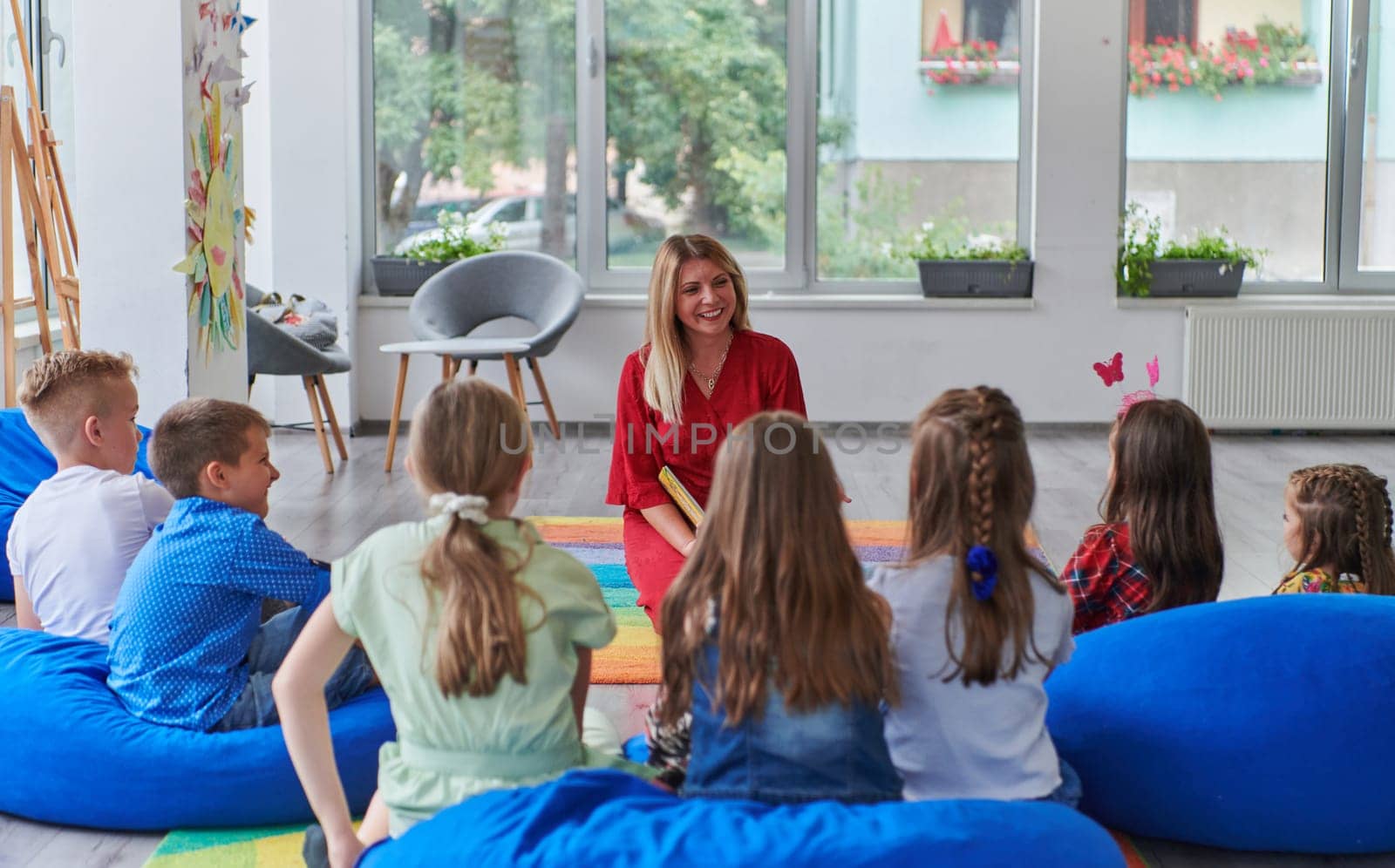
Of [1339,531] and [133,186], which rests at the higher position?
[133,186]

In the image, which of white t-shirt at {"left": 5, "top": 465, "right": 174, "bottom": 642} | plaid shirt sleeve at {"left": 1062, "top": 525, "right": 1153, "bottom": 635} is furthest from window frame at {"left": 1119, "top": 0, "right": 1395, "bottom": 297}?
white t-shirt at {"left": 5, "top": 465, "right": 174, "bottom": 642}

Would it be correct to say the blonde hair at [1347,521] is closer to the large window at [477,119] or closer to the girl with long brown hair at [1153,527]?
the girl with long brown hair at [1153,527]

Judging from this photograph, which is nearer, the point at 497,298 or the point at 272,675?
the point at 272,675

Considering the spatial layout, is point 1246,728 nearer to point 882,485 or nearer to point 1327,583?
point 1327,583

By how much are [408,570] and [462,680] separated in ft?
0.51

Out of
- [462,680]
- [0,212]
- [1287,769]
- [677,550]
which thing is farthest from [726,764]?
[0,212]

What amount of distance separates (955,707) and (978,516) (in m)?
0.25

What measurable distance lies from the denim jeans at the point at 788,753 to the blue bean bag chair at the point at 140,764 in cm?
77

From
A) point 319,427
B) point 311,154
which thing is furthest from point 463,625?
point 311,154

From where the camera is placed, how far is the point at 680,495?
3203 millimetres

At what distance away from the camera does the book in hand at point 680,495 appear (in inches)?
125

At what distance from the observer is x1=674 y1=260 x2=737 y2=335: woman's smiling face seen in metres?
3.17

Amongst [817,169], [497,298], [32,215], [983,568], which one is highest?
[817,169]

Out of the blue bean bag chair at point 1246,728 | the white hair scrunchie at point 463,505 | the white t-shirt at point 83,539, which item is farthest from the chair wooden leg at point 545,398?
the white hair scrunchie at point 463,505
